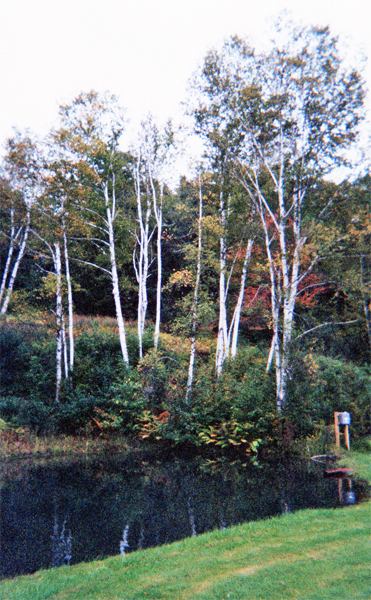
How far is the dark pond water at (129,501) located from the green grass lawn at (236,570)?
0.83m

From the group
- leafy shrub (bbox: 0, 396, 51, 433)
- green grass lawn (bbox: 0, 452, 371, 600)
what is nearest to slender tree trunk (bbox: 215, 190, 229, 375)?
leafy shrub (bbox: 0, 396, 51, 433)

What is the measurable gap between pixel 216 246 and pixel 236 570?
13.6 metres

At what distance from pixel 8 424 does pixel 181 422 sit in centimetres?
528

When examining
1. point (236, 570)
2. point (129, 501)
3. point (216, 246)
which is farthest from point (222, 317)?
point (236, 570)

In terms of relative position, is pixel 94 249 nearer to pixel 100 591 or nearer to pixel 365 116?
pixel 365 116

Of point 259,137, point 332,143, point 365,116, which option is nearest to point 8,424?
point 259,137

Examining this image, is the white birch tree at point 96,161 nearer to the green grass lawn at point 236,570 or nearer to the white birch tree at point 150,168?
the white birch tree at point 150,168

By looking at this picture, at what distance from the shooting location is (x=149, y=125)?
1698 cm

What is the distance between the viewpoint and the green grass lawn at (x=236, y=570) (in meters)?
4.05

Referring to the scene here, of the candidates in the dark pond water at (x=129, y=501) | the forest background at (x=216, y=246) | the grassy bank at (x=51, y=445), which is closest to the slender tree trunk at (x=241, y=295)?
the forest background at (x=216, y=246)

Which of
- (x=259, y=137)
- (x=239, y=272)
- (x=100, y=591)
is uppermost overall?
(x=259, y=137)

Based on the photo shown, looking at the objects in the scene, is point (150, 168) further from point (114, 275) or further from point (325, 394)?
point (325, 394)

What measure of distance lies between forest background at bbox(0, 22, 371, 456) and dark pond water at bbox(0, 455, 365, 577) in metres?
2.31

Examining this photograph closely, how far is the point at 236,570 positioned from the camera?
4.60 metres
